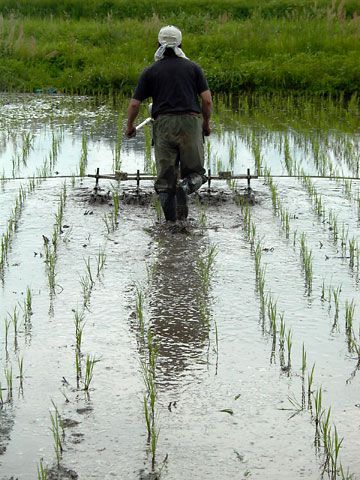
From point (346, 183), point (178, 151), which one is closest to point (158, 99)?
point (178, 151)

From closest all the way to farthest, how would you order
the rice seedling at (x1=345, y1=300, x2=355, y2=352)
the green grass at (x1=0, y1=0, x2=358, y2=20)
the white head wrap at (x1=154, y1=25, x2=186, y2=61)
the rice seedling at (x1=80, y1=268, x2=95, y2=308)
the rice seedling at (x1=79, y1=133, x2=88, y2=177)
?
1. the rice seedling at (x1=345, y1=300, x2=355, y2=352)
2. the rice seedling at (x1=80, y1=268, x2=95, y2=308)
3. the white head wrap at (x1=154, y1=25, x2=186, y2=61)
4. the rice seedling at (x1=79, y1=133, x2=88, y2=177)
5. the green grass at (x1=0, y1=0, x2=358, y2=20)

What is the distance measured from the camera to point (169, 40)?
757cm

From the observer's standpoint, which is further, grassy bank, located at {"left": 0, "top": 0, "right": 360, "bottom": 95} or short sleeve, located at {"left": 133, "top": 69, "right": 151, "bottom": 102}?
grassy bank, located at {"left": 0, "top": 0, "right": 360, "bottom": 95}

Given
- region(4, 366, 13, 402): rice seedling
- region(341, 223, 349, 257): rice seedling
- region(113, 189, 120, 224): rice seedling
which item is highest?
region(113, 189, 120, 224): rice seedling

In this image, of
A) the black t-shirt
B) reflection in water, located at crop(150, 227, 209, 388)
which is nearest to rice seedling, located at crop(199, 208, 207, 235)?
reflection in water, located at crop(150, 227, 209, 388)

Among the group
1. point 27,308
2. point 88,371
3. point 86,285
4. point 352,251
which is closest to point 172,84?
point 352,251

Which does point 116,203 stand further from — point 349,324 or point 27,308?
point 349,324

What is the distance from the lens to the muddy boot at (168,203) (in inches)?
306

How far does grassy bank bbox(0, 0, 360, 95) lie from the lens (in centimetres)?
1566

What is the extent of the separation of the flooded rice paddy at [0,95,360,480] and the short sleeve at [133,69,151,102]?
912mm

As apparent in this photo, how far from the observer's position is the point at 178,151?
25.9 ft

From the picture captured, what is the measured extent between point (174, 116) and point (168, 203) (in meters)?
A: 0.64

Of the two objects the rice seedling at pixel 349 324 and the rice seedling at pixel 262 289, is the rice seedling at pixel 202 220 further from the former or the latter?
the rice seedling at pixel 349 324

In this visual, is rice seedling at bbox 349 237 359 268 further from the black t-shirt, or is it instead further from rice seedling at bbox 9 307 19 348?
rice seedling at bbox 9 307 19 348
